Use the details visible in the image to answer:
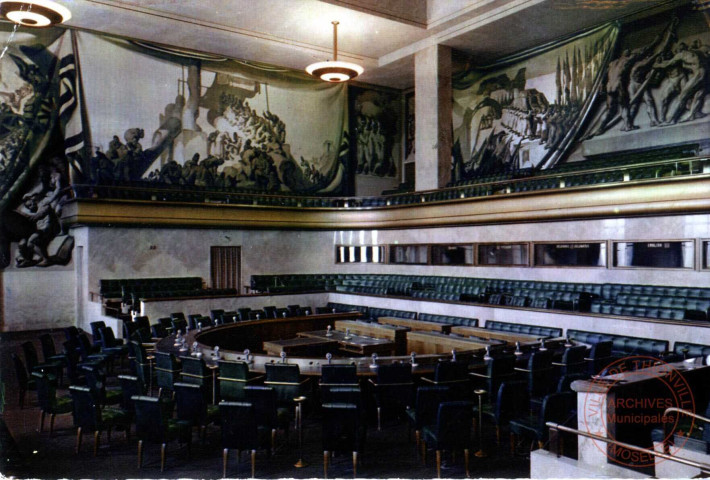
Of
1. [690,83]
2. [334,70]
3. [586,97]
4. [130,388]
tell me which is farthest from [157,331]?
[690,83]

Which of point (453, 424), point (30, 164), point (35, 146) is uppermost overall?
point (35, 146)

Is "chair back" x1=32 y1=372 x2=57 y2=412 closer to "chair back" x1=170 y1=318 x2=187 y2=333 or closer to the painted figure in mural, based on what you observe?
"chair back" x1=170 y1=318 x2=187 y2=333

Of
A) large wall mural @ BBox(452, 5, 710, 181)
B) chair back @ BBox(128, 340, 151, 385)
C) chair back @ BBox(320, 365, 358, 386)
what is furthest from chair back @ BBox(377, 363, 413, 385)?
large wall mural @ BBox(452, 5, 710, 181)

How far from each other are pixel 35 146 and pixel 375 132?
12560 millimetres

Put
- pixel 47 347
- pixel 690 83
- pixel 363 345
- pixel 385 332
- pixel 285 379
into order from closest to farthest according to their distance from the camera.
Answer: pixel 285 379 → pixel 363 345 → pixel 47 347 → pixel 385 332 → pixel 690 83

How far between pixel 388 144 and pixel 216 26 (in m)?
8.87

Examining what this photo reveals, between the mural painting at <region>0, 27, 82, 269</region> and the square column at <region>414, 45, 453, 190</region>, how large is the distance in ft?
36.2

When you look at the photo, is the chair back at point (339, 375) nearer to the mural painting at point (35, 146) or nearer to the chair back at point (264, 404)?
the chair back at point (264, 404)

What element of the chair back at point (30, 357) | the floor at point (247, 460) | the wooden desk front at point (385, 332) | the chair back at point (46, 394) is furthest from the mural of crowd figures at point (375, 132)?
the chair back at point (46, 394)

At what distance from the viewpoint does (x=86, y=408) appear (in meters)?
5.72

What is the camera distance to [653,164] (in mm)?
11688

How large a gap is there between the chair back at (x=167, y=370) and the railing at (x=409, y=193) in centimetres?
975

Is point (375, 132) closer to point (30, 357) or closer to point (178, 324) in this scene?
point (178, 324)

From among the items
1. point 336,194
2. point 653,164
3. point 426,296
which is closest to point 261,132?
point 336,194
